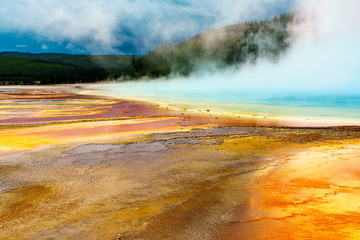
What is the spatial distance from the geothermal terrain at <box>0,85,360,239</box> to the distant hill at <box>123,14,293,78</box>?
116 metres

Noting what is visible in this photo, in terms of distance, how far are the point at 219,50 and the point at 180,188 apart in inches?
5468

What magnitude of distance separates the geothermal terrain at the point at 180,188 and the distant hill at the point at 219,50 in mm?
115877

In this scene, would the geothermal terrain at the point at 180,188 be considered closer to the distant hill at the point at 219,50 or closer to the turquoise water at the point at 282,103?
the turquoise water at the point at 282,103

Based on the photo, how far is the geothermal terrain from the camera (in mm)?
4645

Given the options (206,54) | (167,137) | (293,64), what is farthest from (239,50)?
(167,137)

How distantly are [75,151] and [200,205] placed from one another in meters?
5.60

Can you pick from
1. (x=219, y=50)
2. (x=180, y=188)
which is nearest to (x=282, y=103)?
(x=180, y=188)

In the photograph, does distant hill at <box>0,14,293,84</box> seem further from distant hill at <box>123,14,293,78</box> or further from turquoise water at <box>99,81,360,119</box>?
turquoise water at <box>99,81,360,119</box>

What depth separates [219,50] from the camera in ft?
459

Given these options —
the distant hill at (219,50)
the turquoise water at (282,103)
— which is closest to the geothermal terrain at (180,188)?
the turquoise water at (282,103)

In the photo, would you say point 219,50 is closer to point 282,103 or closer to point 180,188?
point 282,103

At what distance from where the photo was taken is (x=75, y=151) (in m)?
9.68

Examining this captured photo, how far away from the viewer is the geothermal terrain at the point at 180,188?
464cm

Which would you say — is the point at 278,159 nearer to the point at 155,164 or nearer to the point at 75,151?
the point at 155,164
